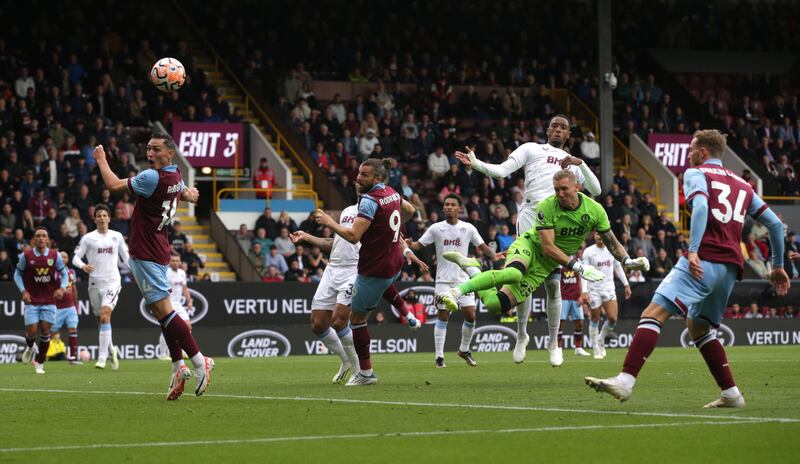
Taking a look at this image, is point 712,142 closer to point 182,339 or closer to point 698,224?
point 698,224

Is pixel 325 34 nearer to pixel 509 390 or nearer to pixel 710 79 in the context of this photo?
pixel 710 79

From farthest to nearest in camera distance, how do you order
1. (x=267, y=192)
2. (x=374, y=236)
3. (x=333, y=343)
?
(x=267, y=192) → (x=333, y=343) → (x=374, y=236)

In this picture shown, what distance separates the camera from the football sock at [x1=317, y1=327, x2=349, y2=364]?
15.0 meters

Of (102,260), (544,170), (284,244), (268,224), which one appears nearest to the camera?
(544,170)

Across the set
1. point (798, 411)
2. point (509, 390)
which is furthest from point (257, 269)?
point (798, 411)

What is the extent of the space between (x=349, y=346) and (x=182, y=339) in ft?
9.06

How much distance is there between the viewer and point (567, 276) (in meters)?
26.4

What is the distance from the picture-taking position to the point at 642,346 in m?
10.4

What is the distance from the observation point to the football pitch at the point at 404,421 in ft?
25.8

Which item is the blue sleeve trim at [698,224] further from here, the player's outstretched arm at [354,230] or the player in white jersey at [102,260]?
the player in white jersey at [102,260]

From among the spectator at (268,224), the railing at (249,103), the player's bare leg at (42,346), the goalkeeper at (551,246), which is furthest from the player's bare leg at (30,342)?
the railing at (249,103)

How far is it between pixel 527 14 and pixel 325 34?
8867 millimetres

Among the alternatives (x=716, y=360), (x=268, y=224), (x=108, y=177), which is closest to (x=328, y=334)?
(x=108, y=177)

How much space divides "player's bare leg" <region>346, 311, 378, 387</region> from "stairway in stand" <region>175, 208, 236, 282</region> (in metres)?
16.5
